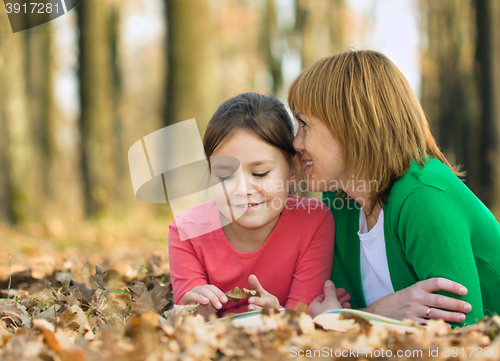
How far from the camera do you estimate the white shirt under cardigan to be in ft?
7.68

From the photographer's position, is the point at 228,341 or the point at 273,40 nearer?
the point at 228,341

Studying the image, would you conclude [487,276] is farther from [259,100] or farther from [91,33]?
[91,33]

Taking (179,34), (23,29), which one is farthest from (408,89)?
(23,29)

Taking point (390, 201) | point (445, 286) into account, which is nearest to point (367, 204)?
point (390, 201)

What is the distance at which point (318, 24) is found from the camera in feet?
46.9

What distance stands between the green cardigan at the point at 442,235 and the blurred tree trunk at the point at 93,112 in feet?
22.1

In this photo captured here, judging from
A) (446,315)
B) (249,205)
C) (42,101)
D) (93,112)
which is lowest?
(446,315)

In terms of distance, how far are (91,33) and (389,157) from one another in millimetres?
8148

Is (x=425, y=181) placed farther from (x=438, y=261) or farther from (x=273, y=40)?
(x=273, y=40)

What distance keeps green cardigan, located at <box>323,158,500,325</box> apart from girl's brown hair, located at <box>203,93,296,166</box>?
0.67 metres

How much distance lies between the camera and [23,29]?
8.93 m

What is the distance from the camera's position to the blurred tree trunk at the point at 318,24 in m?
14.0

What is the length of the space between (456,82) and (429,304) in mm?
9335

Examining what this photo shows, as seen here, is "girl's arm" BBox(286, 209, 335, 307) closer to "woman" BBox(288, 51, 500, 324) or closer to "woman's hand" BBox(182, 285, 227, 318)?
"woman" BBox(288, 51, 500, 324)
